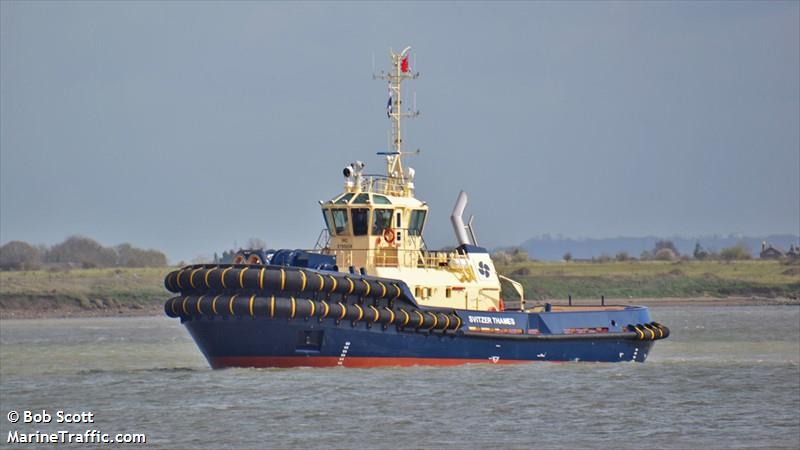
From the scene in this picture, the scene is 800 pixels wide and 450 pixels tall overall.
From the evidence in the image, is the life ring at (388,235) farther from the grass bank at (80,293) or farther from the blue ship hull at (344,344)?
the grass bank at (80,293)

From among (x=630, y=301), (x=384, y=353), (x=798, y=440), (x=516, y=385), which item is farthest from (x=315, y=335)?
(x=630, y=301)

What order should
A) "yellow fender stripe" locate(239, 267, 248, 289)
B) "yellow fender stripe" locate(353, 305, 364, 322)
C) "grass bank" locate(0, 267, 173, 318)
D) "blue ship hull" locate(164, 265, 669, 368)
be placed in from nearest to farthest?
"yellow fender stripe" locate(239, 267, 248, 289) < "blue ship hull" locate(164, 265, 669, 368) < "yellow fender stripe" locate(353, 305, 364, 322) < "grass bank" locate(0, 267, 173, 318)

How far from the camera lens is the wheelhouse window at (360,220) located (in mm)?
36875

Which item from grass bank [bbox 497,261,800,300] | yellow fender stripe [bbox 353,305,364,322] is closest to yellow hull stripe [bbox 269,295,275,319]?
yellow fender stripe [bbox 353,305,364,322]

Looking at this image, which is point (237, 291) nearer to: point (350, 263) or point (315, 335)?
point (315, 335)

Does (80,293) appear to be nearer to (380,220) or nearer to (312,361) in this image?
(380,220)

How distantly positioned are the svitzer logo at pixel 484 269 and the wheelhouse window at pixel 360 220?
340 cm

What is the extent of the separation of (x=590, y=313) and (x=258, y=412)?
41.1ft

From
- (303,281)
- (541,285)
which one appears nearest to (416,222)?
(303,281)

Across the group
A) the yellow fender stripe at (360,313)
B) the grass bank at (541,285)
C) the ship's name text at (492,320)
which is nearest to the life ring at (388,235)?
the ship's name text at (492,320)

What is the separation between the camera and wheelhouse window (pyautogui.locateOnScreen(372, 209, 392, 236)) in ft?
121

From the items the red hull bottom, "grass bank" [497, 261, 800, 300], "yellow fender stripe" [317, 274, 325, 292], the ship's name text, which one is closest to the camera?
"yellow fender stripe" [317, 274, 325, 292]

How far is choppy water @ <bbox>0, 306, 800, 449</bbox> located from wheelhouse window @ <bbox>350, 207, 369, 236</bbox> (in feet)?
12.5

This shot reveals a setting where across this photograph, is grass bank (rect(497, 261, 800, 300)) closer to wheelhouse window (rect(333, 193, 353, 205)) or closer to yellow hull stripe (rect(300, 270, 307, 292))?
wheelhouse window (rect(333, 193, 353, 205))
